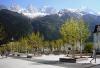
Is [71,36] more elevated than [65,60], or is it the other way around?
[71,36]

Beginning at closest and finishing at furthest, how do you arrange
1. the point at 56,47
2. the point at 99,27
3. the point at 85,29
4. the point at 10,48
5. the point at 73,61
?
the point at 73,61 < the point at 85,29 < the point at 99,27 < the point at 56,47 < the point at 10,48

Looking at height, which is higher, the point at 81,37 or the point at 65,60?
the point at 81,37

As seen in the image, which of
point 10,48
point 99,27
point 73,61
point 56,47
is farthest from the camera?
point 10,48

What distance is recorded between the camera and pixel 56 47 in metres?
158

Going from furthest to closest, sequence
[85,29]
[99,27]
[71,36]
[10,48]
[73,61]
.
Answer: [10,48]
[99,27]
[85,29]
[71,36]
[73,61]

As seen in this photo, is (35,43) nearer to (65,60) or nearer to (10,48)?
(65,60)

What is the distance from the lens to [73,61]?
148ft

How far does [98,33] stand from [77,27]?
5759 centimetres

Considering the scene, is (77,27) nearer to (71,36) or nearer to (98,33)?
(71,36)

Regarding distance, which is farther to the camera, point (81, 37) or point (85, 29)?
point (85, 29)

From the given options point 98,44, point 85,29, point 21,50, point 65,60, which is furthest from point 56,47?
point 65,60

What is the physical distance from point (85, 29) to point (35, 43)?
42214mm

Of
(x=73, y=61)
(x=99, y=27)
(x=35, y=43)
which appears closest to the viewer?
(x=73, y=61)

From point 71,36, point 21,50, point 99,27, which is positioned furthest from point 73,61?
point 21,50
